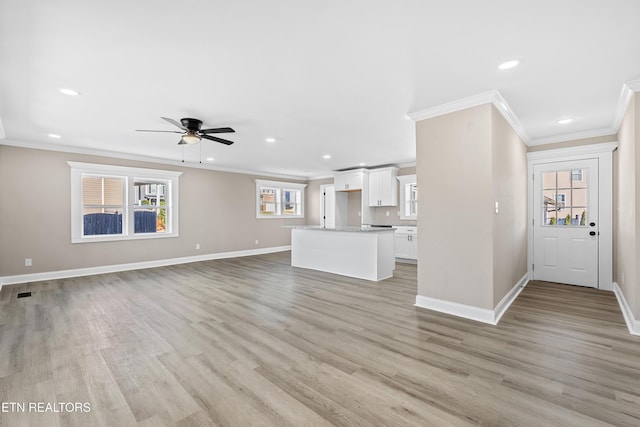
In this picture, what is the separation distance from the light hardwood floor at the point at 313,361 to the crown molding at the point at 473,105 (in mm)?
2392

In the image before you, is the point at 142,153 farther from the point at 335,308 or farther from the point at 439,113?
the point at 439,113

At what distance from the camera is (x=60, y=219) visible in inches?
212

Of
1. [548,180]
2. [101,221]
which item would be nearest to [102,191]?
[101,221]

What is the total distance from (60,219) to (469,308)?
6.93 meters

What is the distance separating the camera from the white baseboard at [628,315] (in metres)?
2.83

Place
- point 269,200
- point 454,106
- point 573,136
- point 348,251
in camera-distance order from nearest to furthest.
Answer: point 454,106 < point 573,136 < point 348,251 < point 269,200

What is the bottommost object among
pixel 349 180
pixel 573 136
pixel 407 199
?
pixel 407 199

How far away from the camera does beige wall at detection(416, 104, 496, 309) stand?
3125mm

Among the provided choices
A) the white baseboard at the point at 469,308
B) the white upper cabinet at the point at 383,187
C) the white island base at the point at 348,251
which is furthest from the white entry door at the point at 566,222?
the white upper cabinet at the point at 383,187

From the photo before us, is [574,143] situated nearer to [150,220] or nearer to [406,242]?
[406,242]

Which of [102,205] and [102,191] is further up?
[102,191]

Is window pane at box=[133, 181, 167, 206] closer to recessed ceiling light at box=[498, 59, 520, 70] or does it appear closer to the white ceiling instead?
the white ceiling

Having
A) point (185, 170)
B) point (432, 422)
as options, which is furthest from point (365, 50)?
point (185, 170)

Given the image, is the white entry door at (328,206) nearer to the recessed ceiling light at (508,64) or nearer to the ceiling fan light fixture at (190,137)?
the ceiling fan light fixture at (190,137)
